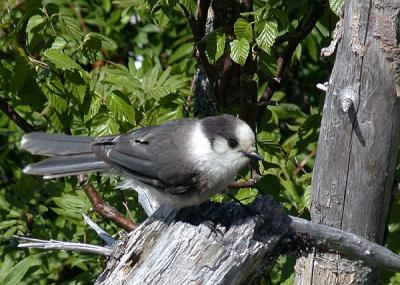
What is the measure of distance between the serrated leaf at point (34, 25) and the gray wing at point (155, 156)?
66 cm

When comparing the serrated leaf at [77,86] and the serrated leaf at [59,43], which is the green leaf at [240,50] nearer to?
the serrated leaf at [77,86]

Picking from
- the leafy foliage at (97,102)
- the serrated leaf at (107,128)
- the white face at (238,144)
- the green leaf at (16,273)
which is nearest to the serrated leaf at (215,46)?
the leafy foliage at (97,102)

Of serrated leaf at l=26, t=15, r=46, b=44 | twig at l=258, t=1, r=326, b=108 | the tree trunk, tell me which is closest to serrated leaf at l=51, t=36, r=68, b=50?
serrated leaf at l=26, t=15, r=46, b=44

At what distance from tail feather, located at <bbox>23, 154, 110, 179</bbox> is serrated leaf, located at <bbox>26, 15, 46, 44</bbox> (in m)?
0.64

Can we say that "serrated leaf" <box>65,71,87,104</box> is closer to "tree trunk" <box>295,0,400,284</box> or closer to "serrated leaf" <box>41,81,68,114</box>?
"serrated leaf" <box>41,81,68,114</box>

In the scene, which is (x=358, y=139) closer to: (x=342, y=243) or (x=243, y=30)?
(x=342, y=243)

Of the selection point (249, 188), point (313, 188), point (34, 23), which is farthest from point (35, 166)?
point (313, 188)

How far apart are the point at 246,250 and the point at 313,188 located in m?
0.57

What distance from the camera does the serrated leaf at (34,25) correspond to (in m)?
3.99

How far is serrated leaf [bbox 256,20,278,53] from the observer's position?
3.66m

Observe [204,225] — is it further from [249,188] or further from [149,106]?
[149,106]

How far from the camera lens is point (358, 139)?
10.5 ft

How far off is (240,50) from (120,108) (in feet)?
2.09

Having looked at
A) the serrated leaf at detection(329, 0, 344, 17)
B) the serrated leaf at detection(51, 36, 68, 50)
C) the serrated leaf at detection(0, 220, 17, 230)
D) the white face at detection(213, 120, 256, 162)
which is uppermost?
the serrated leaf at detection(329, 0, 344, 17)
